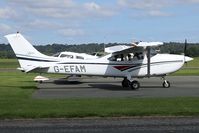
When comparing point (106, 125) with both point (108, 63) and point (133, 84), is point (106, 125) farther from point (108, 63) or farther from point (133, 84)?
point (108, 63)

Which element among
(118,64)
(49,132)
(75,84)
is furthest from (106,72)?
(49,132)

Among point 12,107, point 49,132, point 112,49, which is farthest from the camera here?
point 112,49

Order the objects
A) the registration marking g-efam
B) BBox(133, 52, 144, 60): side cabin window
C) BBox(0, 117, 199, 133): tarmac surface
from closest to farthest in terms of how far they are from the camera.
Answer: BBox(0, 117, 199, 133): tarmac surface, the registration marking g-efam, BBox(133, 52, 144, 60): side cabin window

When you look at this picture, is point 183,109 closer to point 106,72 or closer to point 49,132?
point 49,132

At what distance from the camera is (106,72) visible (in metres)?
29.2

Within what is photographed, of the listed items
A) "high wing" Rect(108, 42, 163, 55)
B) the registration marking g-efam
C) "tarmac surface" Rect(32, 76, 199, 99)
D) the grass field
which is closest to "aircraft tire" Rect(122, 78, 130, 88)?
"tarmac surface" Rect(32, 76, 199, 99)

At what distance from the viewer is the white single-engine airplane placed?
94.3ft

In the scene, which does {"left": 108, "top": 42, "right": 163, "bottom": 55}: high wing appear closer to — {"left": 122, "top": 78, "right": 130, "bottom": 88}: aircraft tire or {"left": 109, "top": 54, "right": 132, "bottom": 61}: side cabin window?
{"left": 109, "top": 54, "right": 132, "bottom": 61}: side cabin window

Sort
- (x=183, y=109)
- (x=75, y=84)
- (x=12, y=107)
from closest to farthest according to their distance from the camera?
(x=183, y=109)
(x=12, y=107)
(x=75, y=84)

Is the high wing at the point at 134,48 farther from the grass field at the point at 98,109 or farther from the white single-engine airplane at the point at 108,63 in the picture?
the grass field at the point at 98,109

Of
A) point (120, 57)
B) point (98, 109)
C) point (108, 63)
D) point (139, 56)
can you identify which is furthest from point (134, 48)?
point (98, 109)

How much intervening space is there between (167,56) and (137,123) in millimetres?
17577

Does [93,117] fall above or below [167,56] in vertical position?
below

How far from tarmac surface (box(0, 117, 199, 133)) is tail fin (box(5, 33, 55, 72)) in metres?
15.8
